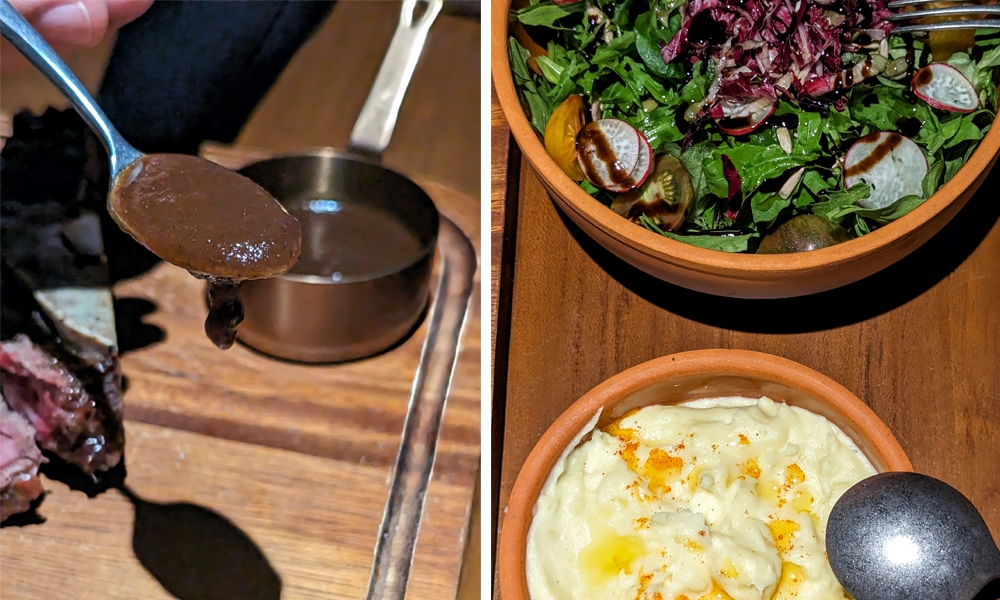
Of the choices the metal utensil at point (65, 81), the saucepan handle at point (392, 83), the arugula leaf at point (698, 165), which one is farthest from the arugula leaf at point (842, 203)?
the metal utensil at point (65, 81)

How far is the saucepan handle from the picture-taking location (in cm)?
85

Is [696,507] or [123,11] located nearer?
[696,507]

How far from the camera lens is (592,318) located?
81 centimetres

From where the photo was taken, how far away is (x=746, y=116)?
0.75 meters

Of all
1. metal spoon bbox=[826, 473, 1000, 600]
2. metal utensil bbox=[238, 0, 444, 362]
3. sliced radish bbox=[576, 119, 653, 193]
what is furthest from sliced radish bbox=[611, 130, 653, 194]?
metal spoon bbox=[826, 473, 1000, 600]

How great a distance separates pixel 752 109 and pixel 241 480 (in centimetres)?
62

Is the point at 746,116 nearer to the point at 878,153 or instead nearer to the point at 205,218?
the point at 878,153

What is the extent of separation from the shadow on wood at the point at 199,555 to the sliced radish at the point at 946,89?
0.77 metres

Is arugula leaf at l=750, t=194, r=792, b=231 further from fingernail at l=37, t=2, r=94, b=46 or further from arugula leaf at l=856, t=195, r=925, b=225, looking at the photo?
fingernail at l=37, t=2, r=94, b=46

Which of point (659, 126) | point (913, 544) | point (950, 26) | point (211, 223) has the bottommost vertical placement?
point (913, 544)

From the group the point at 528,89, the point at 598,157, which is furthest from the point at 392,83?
the point at 598,157

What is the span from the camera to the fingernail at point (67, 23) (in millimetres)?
829

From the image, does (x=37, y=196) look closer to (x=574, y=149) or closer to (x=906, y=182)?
(x=574, y=149)

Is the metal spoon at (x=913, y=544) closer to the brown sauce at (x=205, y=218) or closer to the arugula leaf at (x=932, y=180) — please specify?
the arugula leaf at (x=932, y=180)
